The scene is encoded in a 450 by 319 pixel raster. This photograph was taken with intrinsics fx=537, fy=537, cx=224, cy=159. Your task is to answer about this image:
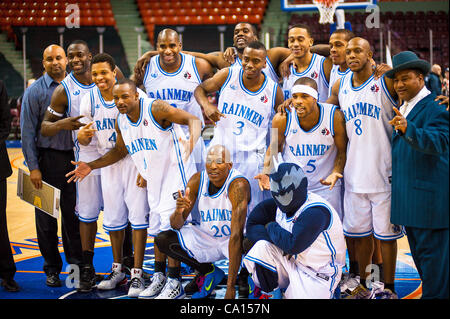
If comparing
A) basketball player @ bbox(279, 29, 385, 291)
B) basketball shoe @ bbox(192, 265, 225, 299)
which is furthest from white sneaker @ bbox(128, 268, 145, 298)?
basketball player @ bbox(279, 29, 385, 291)

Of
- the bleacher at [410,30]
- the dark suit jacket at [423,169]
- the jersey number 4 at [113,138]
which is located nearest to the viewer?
the dark suit jacket at [423,169]

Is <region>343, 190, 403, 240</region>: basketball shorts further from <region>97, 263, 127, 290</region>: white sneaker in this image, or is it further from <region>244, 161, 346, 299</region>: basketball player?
<region>97, 263, 127, 290</region>: white sneaker

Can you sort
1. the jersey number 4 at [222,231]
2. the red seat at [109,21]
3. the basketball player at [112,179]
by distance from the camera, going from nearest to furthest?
the jersey number 4 at [222,231] < the basketball player at [112,179] < the red seat at [109,21]

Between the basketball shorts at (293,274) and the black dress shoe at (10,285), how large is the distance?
2.08m

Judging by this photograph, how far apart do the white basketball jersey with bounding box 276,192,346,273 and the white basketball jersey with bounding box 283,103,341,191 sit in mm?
640

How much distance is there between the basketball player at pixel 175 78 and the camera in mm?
4914

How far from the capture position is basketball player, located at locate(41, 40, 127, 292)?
4656mm

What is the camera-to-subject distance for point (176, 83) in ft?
16.3

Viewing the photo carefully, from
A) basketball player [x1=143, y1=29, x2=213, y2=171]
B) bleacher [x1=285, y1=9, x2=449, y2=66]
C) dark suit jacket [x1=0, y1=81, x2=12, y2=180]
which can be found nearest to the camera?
dark suit jacket [x1=0, y1=81, x2=12, y2=180]

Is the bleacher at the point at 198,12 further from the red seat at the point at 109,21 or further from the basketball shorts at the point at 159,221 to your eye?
the basketball shorts at the point at 159,221

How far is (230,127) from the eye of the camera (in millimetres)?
4695

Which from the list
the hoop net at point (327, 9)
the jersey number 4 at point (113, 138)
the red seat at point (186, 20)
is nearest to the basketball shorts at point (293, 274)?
the jersey number 4 at point (113, 138)
